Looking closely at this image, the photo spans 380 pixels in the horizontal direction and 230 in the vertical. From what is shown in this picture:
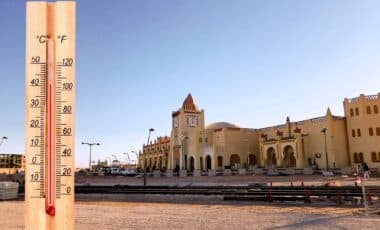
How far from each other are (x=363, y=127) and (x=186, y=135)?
120ft

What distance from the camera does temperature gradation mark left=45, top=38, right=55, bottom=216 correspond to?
2.30 m

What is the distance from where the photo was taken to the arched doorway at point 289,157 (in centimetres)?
6231

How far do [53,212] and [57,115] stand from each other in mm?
637

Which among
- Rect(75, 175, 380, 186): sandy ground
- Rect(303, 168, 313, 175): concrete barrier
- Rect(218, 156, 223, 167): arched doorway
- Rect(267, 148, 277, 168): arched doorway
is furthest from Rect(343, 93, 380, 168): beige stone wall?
Rect(218, 156, 223, 167): arched doorway

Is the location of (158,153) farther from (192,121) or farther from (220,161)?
(220,161)

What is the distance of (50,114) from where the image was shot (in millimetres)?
2342

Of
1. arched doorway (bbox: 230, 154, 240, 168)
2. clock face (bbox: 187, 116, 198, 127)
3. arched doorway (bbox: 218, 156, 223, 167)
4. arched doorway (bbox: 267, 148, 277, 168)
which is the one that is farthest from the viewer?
clock face (bbox: 187, 116, 198, 127)

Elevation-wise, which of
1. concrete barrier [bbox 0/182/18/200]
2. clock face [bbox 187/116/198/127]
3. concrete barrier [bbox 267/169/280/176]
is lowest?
concrete barrier [bbox 267/169/280/176]

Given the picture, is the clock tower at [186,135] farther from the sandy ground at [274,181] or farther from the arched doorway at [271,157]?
the sandy ground at [274,181]

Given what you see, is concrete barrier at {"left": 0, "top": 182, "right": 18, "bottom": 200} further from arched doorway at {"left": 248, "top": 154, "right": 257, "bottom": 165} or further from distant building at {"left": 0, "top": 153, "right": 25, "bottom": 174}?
distant building at {"left": 0, "top": 153, "right": 25, "bottom": 174}

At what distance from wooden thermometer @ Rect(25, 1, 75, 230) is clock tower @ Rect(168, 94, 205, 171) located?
72.0 meters

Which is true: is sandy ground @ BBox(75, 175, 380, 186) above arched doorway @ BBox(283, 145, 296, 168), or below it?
below

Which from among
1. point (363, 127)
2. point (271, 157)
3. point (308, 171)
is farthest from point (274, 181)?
point (271, 157)

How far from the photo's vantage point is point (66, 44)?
2414mm
